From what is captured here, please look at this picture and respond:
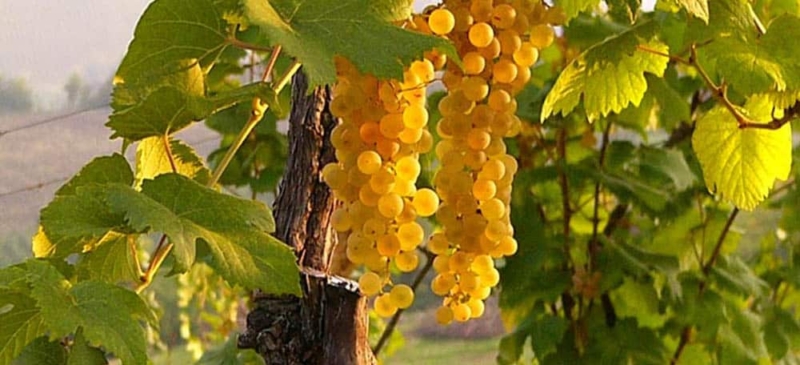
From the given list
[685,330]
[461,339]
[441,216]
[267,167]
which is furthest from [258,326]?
[461,339]

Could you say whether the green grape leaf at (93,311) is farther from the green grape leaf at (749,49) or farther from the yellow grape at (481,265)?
the green grape leaf at (749,49)

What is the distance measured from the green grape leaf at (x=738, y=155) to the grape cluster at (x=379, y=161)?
15 centimetres

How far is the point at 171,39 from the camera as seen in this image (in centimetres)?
32

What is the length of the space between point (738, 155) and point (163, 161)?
9.2 inches

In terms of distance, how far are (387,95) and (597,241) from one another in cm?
62

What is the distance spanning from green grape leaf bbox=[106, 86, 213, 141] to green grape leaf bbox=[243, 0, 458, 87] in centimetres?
4

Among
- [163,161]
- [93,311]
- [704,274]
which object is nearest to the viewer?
[93,311]

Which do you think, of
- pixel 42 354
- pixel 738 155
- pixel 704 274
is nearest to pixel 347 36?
pixel 42 354

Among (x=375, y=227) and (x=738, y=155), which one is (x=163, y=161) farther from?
(x=738, y=155)

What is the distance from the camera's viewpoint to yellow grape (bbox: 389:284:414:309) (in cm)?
37

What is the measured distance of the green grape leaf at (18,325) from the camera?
0.30 meters

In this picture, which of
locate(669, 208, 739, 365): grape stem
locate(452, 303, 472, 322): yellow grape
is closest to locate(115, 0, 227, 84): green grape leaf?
locate(452, 303, 472, 322): yellow grape

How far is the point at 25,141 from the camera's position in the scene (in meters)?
1.02

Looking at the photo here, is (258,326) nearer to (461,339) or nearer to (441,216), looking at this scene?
(441,216)
